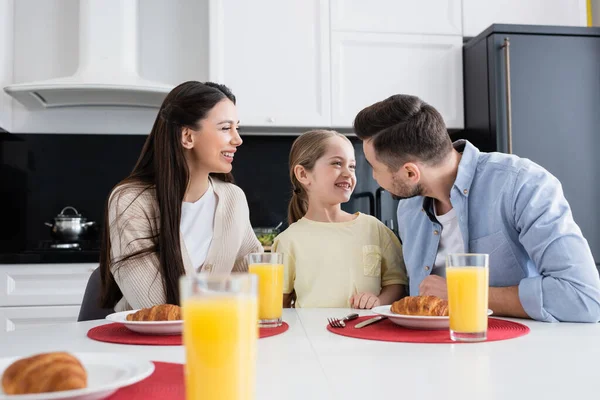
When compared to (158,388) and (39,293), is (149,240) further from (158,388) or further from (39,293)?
(39,293)

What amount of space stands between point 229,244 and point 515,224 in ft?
2.62

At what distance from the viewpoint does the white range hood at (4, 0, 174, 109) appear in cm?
302

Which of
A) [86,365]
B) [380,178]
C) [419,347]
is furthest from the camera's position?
[380,178]

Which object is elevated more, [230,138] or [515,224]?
[230,138]

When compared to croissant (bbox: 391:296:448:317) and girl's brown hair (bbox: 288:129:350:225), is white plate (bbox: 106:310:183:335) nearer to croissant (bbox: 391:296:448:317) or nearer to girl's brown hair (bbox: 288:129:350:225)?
croissant (bbox: 391:296:448:317)

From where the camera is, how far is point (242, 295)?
576 mm

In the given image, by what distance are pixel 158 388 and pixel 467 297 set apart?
54 cm

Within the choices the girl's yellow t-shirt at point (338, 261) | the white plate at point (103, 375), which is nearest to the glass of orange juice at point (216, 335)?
the white plate at point (103, 375)

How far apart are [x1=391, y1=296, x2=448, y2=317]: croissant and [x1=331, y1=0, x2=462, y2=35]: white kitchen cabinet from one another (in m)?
2.38

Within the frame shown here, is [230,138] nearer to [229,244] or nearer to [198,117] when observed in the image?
[198,117]

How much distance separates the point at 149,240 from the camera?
169cm

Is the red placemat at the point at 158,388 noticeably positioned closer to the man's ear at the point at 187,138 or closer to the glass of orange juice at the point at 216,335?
the glass of orange juice at the point at 216,335

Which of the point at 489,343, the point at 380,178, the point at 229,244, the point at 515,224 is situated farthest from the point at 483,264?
the point at 229,244

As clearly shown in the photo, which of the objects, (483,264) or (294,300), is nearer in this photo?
(483,264)
